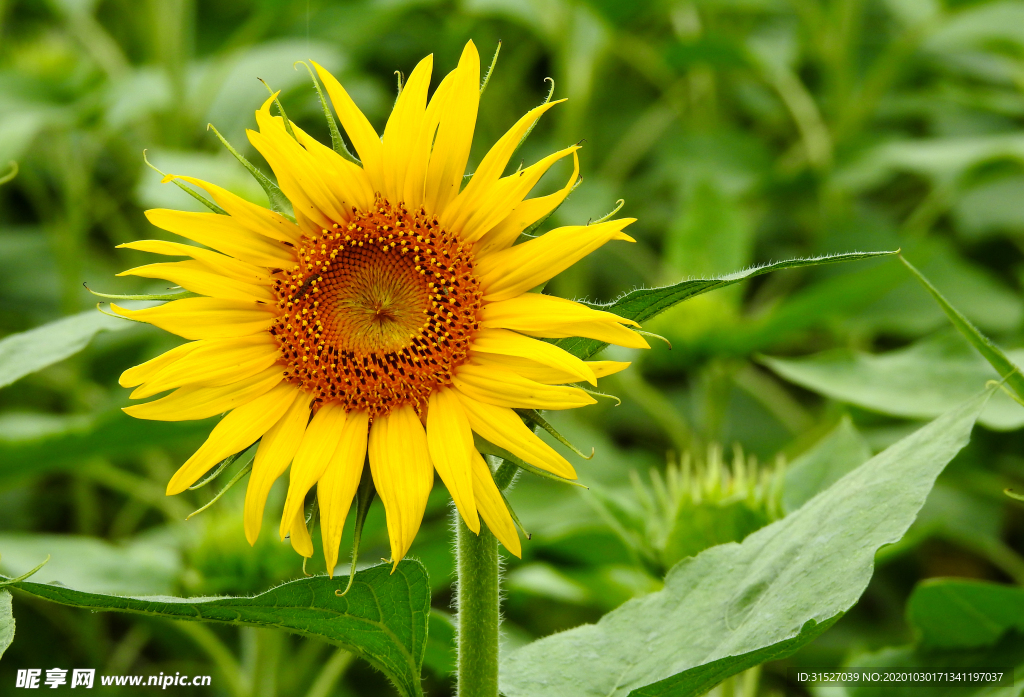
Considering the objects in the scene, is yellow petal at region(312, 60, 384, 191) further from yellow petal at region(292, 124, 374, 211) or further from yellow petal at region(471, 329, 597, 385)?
yellow petal at region(471, 329, 597, 385)

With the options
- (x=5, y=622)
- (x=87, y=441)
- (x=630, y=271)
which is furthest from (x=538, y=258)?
(x=630, y=271)

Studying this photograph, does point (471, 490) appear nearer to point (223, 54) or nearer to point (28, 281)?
point (223, 54)

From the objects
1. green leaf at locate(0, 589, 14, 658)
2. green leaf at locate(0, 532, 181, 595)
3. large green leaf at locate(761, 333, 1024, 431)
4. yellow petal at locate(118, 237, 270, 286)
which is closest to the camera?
green leaf at locate(0, 589, 14, 658)

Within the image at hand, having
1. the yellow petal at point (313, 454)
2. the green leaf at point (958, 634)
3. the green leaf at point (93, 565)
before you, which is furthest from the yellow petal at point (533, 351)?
the green leaf at point (93, 565)

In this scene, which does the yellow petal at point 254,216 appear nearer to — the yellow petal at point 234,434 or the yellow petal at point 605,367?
the yellow petal at point 234,434

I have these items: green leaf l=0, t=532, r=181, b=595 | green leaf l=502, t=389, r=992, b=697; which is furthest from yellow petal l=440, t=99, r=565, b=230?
green leaf l=0, t=532, r=181, b=595
